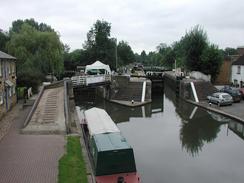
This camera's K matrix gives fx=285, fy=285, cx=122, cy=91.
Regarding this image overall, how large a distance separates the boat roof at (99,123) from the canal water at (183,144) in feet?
7.97

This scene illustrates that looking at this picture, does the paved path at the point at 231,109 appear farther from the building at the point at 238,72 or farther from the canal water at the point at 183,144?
the building at the point at 238,72

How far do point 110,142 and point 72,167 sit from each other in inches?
76.3

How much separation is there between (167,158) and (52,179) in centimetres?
707

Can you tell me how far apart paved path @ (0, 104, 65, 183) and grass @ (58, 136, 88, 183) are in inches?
11.4

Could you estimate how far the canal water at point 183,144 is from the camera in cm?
1375

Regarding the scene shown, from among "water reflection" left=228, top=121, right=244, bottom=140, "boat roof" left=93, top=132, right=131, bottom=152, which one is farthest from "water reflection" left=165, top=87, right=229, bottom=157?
"boat roof" left=93, top=132, right=131, bottom=152

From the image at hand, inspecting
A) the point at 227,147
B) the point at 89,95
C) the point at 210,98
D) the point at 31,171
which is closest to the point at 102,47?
the point at 89,95

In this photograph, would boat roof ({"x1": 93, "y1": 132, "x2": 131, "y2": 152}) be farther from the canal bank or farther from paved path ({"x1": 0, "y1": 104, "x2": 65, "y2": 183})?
the canal bank

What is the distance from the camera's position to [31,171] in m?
11.9

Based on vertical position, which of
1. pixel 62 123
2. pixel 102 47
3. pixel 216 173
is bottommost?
pixel 216 173

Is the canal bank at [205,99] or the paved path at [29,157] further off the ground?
the canal bank at [205,99]

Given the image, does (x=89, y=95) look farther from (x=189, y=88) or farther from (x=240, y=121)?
(x=240, y=121)

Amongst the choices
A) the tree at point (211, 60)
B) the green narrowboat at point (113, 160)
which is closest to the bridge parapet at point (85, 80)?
the tree at point (211, 60)

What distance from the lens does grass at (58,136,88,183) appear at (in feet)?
36.7
